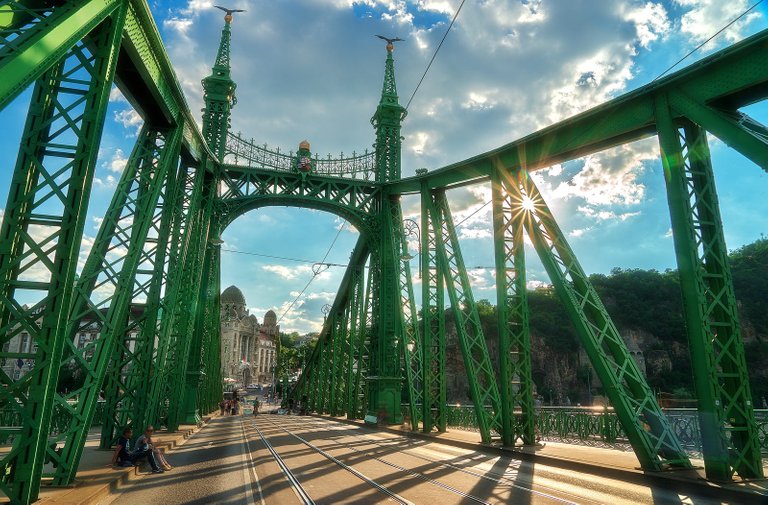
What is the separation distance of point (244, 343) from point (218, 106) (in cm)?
12359

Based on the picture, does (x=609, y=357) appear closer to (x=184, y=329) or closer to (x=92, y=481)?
(x=92, y=481)

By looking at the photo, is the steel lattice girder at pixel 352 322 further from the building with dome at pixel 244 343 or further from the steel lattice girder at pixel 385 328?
the building with dome at pixel 244 343

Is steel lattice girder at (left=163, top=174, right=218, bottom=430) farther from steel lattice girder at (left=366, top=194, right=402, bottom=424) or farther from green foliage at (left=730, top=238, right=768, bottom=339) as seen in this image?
green foliage at (left=730, top=238, right=768, bottom=339)

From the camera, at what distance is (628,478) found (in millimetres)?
8633

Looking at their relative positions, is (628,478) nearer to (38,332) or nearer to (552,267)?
(552,267)

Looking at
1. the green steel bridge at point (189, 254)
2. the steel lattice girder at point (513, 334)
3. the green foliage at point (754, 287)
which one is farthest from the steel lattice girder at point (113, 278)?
the green foliage at point (754, 287)

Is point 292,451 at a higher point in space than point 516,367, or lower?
lower

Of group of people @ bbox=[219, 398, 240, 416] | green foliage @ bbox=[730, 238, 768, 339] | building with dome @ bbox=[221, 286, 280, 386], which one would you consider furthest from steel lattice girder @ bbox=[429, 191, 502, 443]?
building with dome @ bbox=[221, 286, 280, 386]

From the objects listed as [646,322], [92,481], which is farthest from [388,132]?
[646,322]

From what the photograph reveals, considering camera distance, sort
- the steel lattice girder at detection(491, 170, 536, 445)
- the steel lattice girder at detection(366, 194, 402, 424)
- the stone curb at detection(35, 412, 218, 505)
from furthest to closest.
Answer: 1. the steel lattice girder at detection(366, 194, 402, 424)
2. the steel lattice girder at detection(491, 170, 536, 445)
3. the stone curb at detection(35, 412, 218, 505)

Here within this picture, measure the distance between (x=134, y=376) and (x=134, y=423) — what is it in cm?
119

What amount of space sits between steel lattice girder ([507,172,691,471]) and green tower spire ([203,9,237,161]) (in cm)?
1611

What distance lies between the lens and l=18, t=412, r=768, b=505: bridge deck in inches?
283

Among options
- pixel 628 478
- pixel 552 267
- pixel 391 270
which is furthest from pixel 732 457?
pixel 391 270
